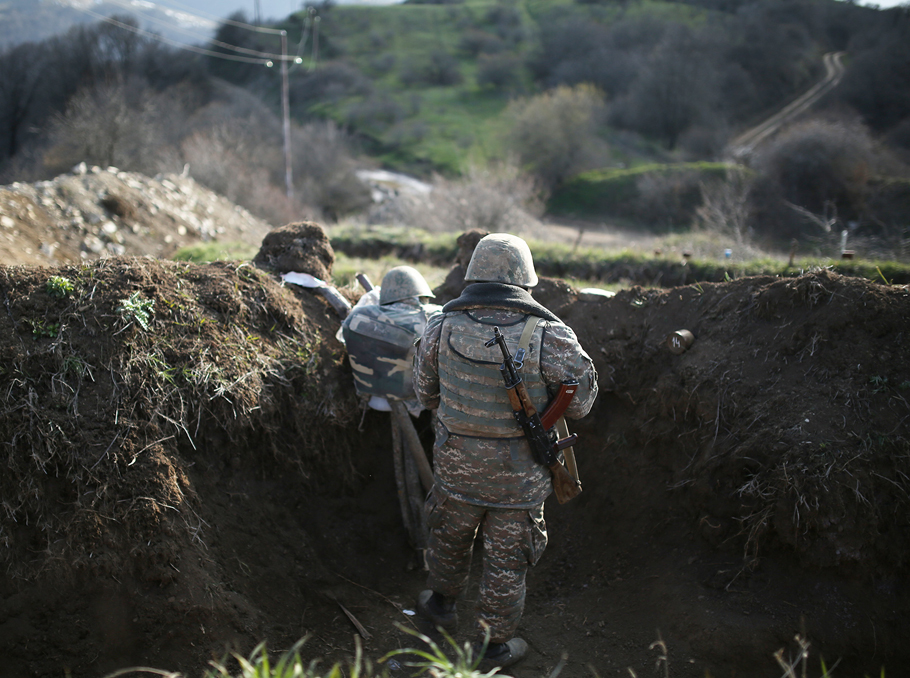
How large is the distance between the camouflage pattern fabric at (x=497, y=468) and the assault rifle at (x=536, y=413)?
7 centimetres

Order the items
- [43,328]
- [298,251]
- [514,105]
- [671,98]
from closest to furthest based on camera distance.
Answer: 1. [43,328]
2. [298,251]
3. [514,105]
4. [671,98]

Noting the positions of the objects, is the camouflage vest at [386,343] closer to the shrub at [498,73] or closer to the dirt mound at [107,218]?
the dirt mound at [107,218]

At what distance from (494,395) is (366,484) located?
2115mm

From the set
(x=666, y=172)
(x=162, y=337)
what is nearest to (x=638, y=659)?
(x=162, y=337)

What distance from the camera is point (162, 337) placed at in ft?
13.4

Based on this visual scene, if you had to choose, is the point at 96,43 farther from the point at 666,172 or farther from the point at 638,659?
the point at 638,659

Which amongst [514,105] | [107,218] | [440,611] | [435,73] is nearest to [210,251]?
[107,218]

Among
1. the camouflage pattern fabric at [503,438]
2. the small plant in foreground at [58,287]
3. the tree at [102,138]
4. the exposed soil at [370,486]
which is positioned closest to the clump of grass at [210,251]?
the exposed soil at [370,486]

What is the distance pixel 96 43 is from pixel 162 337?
48.7m

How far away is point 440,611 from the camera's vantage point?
12.5 feet

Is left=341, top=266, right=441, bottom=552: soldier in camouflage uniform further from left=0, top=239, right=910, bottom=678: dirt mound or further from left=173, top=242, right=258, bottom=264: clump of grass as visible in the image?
left=173, top=242, right=258, bottom=264: clump of grass

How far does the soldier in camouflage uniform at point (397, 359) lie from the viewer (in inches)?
170

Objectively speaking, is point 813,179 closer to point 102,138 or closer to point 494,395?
point 494,395

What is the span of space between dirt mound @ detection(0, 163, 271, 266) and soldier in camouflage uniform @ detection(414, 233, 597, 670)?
765cm
